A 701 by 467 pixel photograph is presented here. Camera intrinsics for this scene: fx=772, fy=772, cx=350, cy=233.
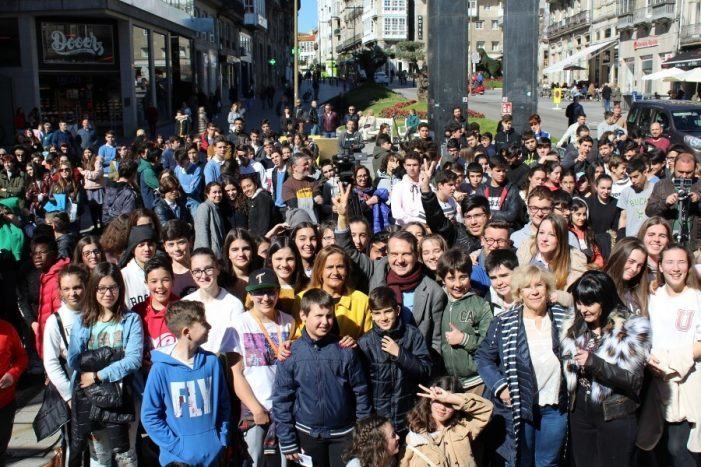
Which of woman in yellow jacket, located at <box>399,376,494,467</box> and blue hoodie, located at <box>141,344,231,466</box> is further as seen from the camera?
blue hoodie, located at <box>141,344,231,466</box>

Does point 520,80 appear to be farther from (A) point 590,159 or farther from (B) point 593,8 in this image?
(B) point 593,8

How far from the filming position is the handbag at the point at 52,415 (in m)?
5.45

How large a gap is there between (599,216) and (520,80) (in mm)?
14141

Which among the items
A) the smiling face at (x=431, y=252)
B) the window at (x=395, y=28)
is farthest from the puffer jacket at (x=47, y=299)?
the window at (x=395, y=28)

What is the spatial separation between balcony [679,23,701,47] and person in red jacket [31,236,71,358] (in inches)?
2062

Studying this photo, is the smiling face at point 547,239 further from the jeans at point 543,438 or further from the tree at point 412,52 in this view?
the tree at point 412,52

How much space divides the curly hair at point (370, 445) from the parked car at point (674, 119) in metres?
14.9

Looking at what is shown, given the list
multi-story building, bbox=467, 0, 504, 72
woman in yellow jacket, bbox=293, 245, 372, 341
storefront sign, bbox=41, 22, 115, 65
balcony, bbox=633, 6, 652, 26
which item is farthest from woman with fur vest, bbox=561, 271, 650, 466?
multi-story building, bbox=467, 0, 504, 72

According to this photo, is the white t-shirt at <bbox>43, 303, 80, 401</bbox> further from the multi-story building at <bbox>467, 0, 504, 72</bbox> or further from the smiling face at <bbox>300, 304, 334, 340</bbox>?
the multi-story building at <bbox>467, 0, 504, 72</bbox>

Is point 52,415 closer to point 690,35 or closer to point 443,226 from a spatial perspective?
point 443,226

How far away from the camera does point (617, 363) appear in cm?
480

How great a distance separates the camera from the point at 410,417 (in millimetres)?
4871

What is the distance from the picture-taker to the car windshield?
18453mm

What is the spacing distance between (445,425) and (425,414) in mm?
143
